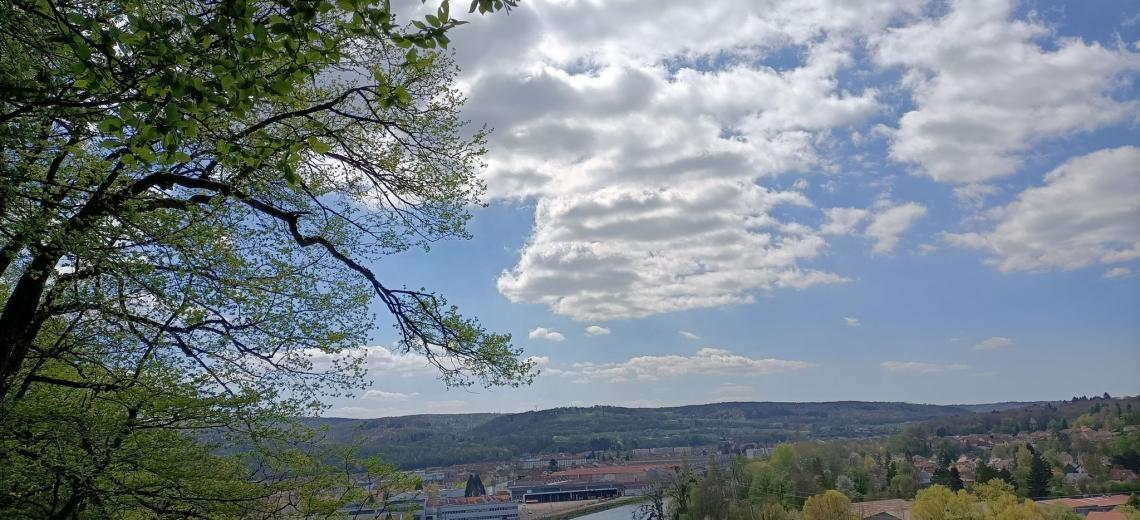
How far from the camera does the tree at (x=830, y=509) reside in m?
39.9

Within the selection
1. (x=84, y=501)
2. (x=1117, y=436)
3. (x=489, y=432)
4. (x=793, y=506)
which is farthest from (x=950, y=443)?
(x=84, y=501)

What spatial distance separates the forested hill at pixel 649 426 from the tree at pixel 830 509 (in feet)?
224

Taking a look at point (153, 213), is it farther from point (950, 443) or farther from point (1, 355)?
point (950, 443)

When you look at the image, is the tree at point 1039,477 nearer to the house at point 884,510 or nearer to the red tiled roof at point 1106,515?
the house at point 884,510

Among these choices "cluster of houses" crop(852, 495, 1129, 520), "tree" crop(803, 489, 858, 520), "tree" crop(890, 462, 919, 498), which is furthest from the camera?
"tree" crop(890, 462, 919, 498)

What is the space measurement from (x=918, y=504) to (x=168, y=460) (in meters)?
40.9

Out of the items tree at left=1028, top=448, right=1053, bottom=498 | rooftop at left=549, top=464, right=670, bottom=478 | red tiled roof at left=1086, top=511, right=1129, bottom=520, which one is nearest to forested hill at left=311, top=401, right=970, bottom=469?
rooftop at left=549, top=464, right=670, bottom=478

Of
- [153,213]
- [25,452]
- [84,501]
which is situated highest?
[153,213]

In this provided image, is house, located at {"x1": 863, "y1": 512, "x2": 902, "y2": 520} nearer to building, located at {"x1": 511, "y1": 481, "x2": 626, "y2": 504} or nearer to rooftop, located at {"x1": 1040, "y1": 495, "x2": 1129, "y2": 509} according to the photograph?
rooftop, located at {"x1": 1040, "y1": 495, "x2": 1129, "y2": 509}

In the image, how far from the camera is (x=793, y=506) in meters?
48.1

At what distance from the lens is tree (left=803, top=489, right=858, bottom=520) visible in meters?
39.9

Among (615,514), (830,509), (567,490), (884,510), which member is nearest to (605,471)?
(567,490)

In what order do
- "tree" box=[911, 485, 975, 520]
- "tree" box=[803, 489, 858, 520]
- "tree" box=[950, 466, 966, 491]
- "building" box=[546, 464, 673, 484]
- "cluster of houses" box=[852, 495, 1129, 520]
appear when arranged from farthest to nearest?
"building" box=[546, 464, 673, 484] → "tree" box=[950, 466, 966, 491] → "tree" box=[803, 489, 858, 520] → "tree" box=[911, 485, 975, 520] → "cluster of houses" box=[852, 495, 1129, 520]

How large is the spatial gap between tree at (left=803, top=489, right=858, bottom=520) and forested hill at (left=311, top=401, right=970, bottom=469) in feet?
224
